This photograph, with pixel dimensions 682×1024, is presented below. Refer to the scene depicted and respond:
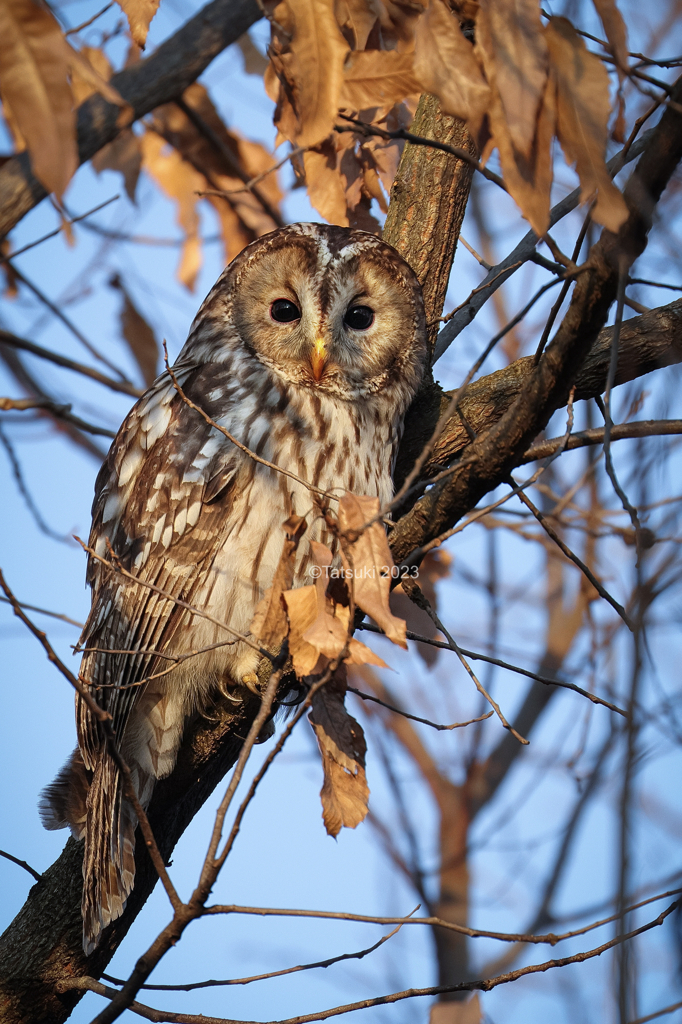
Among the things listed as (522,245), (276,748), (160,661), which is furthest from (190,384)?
(276,748)

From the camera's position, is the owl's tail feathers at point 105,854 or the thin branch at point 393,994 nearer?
the thin branch at point 393,994

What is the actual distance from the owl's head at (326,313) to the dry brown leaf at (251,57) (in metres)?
1.35

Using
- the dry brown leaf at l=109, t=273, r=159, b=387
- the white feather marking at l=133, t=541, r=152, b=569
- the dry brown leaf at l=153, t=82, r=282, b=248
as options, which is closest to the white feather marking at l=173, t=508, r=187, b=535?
the white feather marking at l=133, t=541, r=152, b=569

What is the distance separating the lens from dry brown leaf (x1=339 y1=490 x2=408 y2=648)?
6.35 ft

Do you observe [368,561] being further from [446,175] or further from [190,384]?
[446,175]

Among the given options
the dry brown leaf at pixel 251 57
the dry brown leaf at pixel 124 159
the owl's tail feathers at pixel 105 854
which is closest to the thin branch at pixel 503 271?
the dry brown leaf at pixel 251 57

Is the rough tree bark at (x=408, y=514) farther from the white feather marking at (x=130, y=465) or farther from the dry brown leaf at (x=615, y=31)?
the white feather marking at (x=130, y=465)

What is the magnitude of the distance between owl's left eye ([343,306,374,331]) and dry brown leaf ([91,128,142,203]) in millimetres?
1620

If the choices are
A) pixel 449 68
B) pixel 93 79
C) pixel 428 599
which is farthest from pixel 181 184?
pixel 93 79

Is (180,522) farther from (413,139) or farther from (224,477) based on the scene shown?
(413,139)

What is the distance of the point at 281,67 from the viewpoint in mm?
3070

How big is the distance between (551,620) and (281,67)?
5023 millimetres

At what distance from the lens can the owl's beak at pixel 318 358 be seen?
344 cm

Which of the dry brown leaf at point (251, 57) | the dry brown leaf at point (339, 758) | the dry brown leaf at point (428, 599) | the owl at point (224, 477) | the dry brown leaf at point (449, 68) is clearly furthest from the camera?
the dry brown leaf at point (251, 57)
